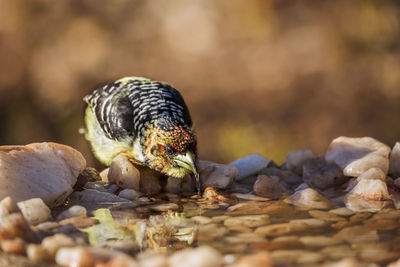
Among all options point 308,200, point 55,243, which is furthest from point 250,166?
point 55,243

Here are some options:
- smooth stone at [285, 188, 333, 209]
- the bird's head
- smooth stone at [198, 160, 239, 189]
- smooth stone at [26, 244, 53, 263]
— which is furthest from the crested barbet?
smooth stone at [26, 244, 53, 263]

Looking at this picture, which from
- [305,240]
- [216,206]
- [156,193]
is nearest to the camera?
[305,240]

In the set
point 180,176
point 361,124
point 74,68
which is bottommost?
point 361,124

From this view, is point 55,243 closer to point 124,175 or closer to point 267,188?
point 124,175

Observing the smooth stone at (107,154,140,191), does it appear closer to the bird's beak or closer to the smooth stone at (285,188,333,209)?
A: the bird's beak

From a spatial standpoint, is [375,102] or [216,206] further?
[375,102]

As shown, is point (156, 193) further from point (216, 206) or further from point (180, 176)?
Result: point (216, 206)

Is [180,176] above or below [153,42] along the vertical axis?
below

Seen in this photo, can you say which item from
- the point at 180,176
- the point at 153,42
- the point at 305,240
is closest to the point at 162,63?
the point at 153,42
